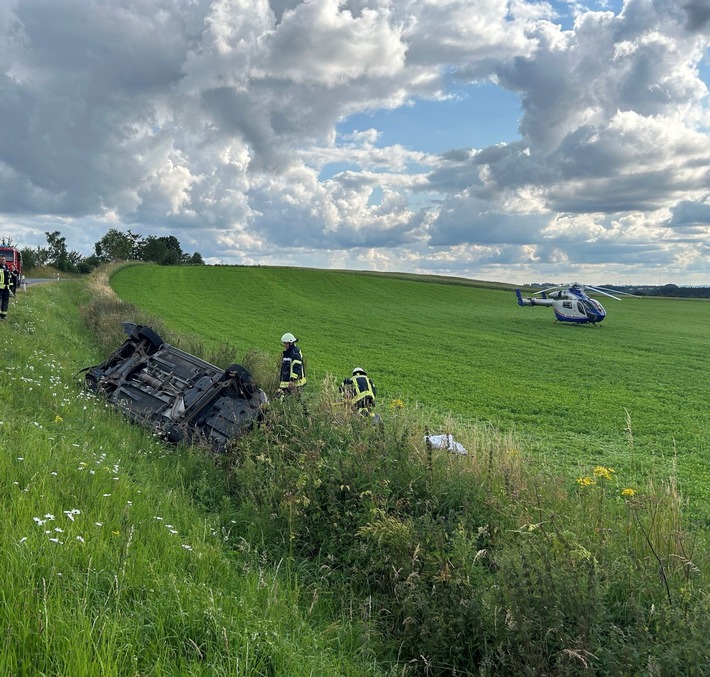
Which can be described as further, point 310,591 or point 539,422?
point 539,422

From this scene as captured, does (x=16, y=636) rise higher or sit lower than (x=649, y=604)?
higher

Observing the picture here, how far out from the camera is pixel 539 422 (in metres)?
12.8

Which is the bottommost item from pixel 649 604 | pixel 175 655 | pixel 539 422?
pixel 539 422

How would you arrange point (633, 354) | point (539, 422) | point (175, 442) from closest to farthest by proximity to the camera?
point (175, 442) → point (539, 422) → point (633, 354)

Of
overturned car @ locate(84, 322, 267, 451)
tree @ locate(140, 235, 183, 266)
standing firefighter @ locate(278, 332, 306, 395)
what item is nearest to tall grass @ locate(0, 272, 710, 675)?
→ overturned car @ locate(84, 322, 267, 451)

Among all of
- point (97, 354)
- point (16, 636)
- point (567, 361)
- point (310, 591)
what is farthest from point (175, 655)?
point (567, 361)

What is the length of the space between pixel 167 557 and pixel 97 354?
37.8 feet

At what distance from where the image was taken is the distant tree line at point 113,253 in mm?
75306

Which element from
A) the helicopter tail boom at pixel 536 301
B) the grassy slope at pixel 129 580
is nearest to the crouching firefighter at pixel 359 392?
the grassy slope at pixel 129 580

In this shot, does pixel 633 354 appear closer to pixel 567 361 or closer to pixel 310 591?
pixel 567 361

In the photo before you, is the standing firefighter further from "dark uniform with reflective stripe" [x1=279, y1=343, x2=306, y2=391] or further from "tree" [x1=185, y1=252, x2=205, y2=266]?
"tree" [x1=185, y1=252, x2=205, y2=266]

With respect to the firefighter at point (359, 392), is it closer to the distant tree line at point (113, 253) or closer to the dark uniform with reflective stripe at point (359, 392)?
the dark uniform with reflective stripe at point (359, 392)

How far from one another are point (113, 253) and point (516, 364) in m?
90.8

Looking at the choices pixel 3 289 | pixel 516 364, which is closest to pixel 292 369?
pixel 3 289
